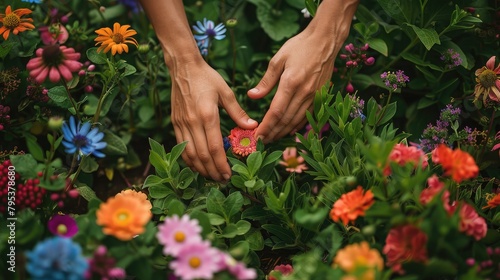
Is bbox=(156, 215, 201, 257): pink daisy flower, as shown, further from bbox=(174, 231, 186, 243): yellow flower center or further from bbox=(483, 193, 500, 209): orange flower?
bbox=(483, 193, 500, 209): orange flower

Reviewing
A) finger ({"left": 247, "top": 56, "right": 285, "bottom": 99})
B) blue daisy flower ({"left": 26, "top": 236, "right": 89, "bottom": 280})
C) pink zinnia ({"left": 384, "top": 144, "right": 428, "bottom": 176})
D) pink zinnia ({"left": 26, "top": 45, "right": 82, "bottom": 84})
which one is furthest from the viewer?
finger ({"left": 247, "top": 56, "right": 285, "bottom": 99})

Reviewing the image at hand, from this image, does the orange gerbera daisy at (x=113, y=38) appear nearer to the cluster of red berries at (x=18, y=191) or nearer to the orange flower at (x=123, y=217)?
the cluster of red berries at (x=18, y=191)

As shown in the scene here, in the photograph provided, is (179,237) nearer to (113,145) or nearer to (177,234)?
(177,234)

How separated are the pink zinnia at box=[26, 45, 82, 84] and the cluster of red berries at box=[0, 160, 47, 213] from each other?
0.67ft

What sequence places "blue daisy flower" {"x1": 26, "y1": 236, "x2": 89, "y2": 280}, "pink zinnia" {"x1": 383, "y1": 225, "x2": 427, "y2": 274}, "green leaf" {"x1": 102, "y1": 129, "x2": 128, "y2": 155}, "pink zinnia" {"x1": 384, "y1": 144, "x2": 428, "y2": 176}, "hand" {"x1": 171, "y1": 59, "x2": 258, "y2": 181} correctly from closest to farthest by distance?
"blue daisy flower" {"x1": 26, "y1": 236, "x2": 89, "y2": 280}
"pink zinnia" {"x1": 383, "y1": 225, "x2": 427, "y2": 274}
"pink zinnia" {"x1": 384, "y1": 144, "x2": 428, "y2": 176}
"hand" {"x1": 171, "y1": 59, "x2": 258, "y2": 181}
"green leaf" {"x1": 102, "y1": 129, "x2": 128, "y2": 155}

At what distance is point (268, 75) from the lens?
60.6 inches

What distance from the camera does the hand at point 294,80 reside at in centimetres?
145

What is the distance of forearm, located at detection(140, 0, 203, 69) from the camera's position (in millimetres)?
1507

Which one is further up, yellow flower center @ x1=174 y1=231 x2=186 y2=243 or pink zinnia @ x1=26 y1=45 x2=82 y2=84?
pink zinnia @ x1=26 y1=45 x2=82 y2=84

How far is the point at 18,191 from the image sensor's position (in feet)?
3.77

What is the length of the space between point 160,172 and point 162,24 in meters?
0.41

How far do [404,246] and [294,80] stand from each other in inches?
22.5

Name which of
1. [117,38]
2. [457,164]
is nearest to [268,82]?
[117,38]

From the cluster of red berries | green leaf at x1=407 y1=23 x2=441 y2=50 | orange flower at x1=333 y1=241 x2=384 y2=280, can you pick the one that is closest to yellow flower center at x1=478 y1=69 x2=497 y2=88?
green leaf at x1=407 y1=23 x2=441 y2=50
